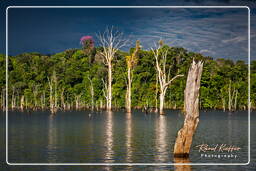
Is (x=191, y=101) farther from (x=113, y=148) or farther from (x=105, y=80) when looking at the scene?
(x=105, y=80)

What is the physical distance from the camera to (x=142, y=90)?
7112 cm

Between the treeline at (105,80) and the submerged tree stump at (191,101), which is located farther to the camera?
the treeline at (105,80)

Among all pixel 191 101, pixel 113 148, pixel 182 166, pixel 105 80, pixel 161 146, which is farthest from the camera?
pixel 105 80

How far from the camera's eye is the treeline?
231 feet

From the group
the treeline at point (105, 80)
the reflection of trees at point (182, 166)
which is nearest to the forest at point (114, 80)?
the treeline at point (105, 80)

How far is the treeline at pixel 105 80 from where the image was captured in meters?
70.4

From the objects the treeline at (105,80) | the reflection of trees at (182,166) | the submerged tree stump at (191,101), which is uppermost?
the treeline at (105,80)

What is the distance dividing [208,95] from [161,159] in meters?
54.0

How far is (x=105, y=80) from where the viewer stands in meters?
72.8

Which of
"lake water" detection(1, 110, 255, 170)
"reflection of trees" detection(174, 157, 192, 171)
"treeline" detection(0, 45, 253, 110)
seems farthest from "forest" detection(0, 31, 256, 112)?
"reflection of trees" detection(174, 157, 192, 171)

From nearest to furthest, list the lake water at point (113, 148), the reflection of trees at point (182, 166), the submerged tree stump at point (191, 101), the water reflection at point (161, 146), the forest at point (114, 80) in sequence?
1. the reflection of trees at point (182, 166)
2. the submerged tree stump at point (191, 101)
3. the lake water at point (113, 148)
4. the water reflection at point (161, 146)
5. the forest at point (114, 80)

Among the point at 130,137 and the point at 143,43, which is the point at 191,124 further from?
the point at 143,43

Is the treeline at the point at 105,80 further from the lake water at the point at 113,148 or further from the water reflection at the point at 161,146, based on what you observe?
the water reflection at the point at 161,146

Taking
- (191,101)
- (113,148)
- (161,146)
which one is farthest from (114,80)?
(191,101)
